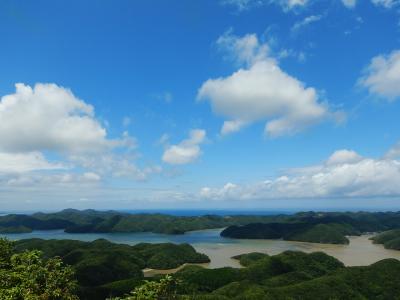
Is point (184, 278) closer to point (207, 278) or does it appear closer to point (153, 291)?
point (207, 278)

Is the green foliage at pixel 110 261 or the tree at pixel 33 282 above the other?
the tree at pixel 33 282

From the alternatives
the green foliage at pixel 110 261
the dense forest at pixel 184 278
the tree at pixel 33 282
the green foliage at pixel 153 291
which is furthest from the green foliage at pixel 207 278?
the green foliage at pixel 153 291

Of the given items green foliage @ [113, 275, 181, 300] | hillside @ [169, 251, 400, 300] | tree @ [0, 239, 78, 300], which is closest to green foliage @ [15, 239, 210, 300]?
hillside @ [169, 251, 400, 300]

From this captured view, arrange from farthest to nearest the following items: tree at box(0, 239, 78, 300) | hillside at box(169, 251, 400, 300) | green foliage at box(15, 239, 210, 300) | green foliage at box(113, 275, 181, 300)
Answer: green foliage at box(15, 239, 210, 300) → hillside at box(169, 251, 400, 300) → tree at box(0, 239, 78, 300) → green foliage at box(113, 275, 181, 300)

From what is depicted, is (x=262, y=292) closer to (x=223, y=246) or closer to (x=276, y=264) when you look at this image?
(x=276, y=264)

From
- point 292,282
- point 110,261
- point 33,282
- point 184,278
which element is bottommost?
point 292,282

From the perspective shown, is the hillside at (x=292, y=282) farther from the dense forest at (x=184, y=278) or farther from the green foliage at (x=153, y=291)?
the green foliage at (x=153, y=291)

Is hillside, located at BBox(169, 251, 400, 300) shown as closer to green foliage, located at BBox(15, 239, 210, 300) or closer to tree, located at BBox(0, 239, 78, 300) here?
green foliage, located at BBox(15, 239, 210, 300)

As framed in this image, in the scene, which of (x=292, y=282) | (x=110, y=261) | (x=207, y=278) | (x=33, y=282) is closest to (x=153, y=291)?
(x=33, y=282)

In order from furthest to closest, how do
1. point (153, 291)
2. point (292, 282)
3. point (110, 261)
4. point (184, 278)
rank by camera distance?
point (110, 261) → point (184, 278) → point (292, 282) → point (153, 291)
